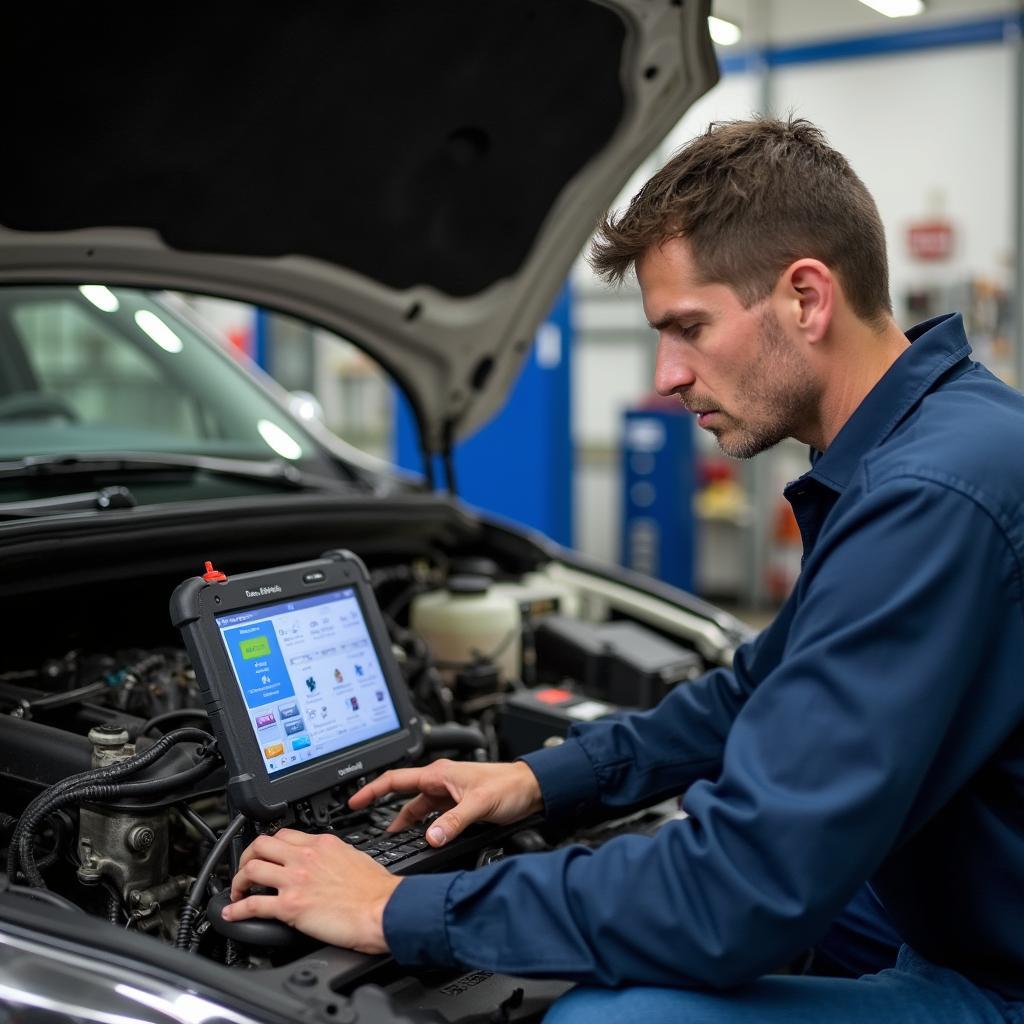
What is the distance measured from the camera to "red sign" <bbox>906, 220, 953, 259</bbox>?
7184 millimetres

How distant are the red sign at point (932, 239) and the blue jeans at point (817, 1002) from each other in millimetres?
6335

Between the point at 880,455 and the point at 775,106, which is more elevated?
the point at 775,106

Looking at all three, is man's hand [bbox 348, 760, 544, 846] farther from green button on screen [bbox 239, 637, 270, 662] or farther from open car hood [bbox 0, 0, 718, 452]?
open car hood [bbox 0, 0, 718, 452]

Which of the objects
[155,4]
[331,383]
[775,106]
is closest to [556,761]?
[155,4]

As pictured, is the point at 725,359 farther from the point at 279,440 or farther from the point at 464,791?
the point at 279,440

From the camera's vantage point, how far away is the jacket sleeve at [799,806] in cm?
117

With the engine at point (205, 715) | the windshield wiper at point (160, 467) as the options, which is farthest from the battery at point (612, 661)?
the windshield wiper at point (160, 467)

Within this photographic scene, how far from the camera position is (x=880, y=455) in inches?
53.1

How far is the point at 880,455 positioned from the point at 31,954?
103 centimetres

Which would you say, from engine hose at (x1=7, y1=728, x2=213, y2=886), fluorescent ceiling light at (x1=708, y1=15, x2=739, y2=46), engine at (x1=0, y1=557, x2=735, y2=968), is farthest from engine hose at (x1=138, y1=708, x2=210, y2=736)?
fluorescent ceiling light at (x1=708, y1=15, x2=739, y2=46)

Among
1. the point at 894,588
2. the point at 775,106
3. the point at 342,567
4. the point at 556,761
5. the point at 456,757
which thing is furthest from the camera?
the point at 775,106

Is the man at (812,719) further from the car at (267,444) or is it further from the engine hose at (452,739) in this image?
the engine hose at (452,739)

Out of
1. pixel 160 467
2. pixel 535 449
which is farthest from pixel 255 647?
pixel 535 449

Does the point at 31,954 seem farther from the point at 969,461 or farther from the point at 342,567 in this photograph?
the point at 969,461
